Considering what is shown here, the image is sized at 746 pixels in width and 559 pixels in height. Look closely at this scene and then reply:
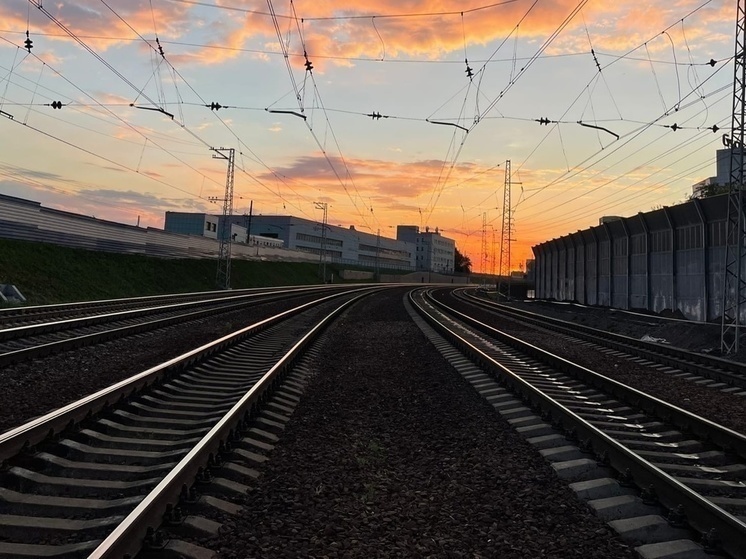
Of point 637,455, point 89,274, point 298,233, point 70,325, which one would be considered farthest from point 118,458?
point 298,233

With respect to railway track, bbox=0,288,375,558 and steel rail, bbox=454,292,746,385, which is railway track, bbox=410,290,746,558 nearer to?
steel rail, bbox=454,292,746,385

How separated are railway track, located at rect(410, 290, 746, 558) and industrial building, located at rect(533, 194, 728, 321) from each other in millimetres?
18329

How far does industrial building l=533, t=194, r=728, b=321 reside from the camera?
88.1 ft

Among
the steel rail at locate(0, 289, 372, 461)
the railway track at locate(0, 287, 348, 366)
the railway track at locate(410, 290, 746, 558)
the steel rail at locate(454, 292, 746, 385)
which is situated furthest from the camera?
the steel rail at locate(454, 292, 746, 385)

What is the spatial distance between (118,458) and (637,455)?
5.82m

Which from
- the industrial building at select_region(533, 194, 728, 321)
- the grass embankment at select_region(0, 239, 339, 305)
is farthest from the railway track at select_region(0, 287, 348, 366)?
the industrial building at select_region(533, 194, 728, 321)

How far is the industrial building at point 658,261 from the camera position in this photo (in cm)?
2686

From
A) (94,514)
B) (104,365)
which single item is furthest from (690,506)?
(104,365)

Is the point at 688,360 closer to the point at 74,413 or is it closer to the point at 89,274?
the point at 74,413

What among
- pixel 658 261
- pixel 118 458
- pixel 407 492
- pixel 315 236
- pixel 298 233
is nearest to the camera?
pixel 407 492

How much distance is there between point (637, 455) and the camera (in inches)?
247

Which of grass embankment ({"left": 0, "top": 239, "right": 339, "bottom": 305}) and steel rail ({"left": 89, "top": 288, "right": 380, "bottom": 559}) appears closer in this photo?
steel rail ({"left": 89, "top": 288, "right": 380, "bottom": 559})

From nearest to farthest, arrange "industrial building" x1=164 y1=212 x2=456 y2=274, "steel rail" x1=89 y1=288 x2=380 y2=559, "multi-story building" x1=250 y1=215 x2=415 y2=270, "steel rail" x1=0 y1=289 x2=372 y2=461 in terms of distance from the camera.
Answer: "steel rail" x1=89 y1=288 x2=380 y2=559, "steel rail" x1=0 y1=289 x2=372 y2=461, "industrial building" x1=164 y1=212 x2=456 y2=274, "multi-story building" x1=250 y1=215 x2=415 y2=270

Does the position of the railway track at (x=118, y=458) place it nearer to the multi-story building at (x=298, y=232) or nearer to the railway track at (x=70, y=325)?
the railway track at (x=70, y=325)
